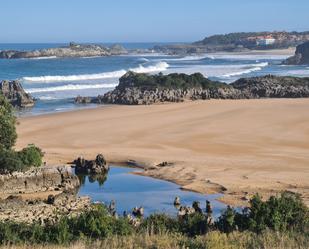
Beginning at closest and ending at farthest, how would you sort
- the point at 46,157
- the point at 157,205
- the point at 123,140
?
1. the point at 157,205
2. the point at 46,157
3. the point at 123,140

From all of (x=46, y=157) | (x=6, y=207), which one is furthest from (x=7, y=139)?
(x=6, y=207)

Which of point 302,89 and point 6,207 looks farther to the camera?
point 302,89

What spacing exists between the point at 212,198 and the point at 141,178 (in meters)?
3.88

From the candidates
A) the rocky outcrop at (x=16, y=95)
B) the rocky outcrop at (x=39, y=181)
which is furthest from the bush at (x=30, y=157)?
the rocky outcrop at (x=16, y=95)

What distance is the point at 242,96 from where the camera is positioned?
47.5 meters

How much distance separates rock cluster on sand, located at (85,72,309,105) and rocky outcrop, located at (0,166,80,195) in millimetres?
22479

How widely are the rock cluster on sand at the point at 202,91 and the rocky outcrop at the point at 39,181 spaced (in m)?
22.5

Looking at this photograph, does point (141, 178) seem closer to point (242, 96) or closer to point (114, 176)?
point (114, 176)

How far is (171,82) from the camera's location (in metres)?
48.7

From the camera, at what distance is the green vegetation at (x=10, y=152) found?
69.5ft

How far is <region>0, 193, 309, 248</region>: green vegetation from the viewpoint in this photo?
1095 cm

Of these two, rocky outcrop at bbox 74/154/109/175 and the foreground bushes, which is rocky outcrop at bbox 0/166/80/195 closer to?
the foreground bushes

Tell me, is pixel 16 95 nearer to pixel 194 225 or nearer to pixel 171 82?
pixel 171 82

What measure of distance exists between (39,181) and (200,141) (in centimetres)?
967
